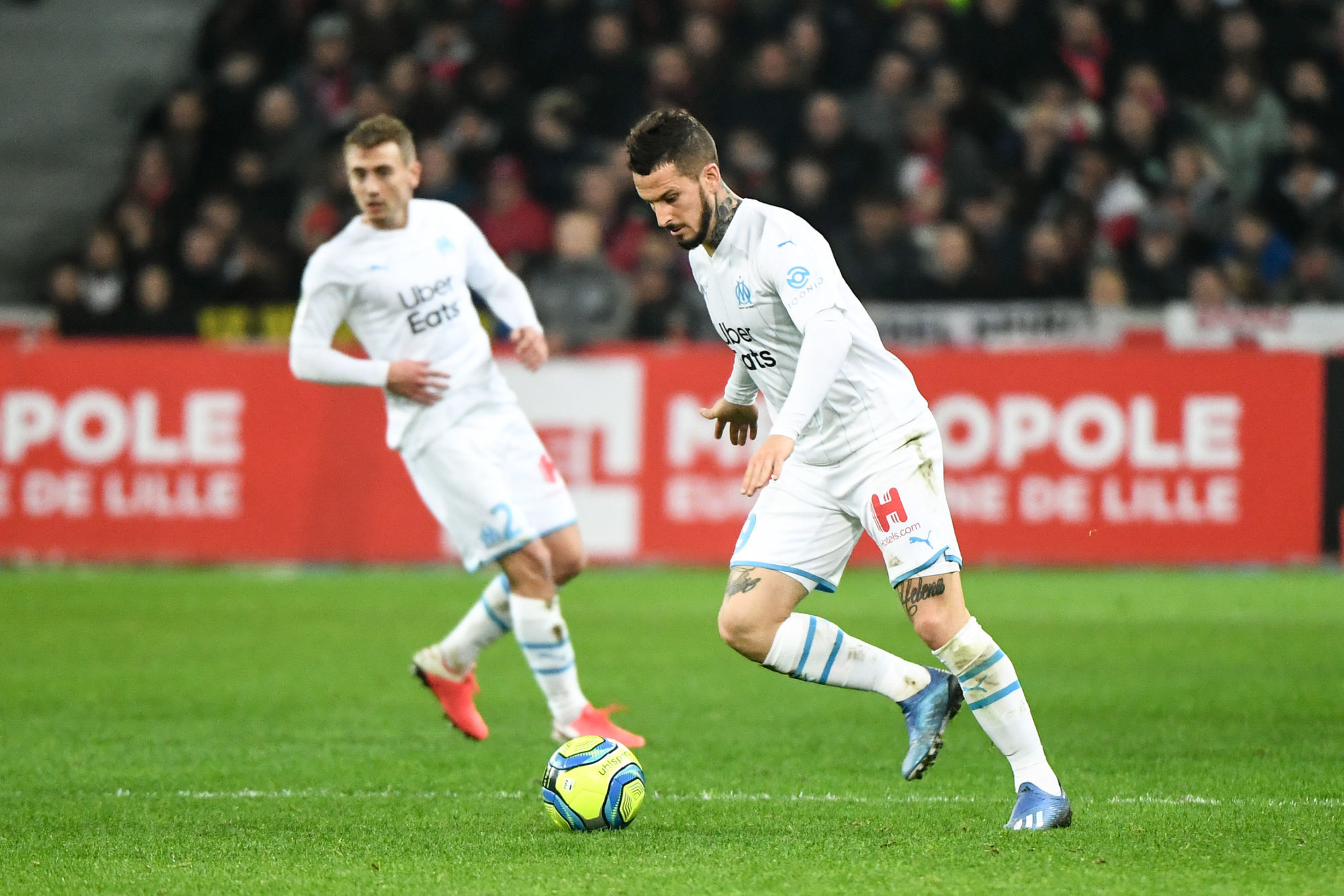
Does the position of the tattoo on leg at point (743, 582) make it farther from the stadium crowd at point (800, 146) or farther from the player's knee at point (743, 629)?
the stadium crowd at point (800, 146)

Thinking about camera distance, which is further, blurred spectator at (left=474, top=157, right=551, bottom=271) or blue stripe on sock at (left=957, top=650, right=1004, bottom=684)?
blurred spectator at (left=474, top=157, right=551, bottom=271)

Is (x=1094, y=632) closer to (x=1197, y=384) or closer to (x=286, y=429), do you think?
(x=1197, y=384)

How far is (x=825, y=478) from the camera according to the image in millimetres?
5691

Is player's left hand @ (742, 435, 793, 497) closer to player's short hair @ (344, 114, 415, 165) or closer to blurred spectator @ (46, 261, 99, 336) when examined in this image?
player's short hair @ (344, 114, 415, 165)

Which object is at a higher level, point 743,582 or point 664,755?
point 743,582

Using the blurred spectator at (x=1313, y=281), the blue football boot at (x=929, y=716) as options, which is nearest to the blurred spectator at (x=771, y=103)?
the blurred spectator at (x=1313, y=281)

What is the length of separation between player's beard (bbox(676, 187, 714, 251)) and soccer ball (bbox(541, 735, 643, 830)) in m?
1.53

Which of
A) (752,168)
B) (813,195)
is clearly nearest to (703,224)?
(813,195)

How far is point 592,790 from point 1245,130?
41.4 ft

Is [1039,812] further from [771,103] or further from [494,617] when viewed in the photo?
[771,103]

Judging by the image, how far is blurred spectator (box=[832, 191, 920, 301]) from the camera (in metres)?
15.2

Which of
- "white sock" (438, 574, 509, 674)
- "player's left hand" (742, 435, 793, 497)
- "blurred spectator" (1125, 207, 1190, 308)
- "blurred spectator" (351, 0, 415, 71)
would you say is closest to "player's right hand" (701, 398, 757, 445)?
"player's left hand" (742, 435, 793, 497)

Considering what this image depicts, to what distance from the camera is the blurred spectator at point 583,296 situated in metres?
14.9

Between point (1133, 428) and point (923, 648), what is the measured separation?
428cm
